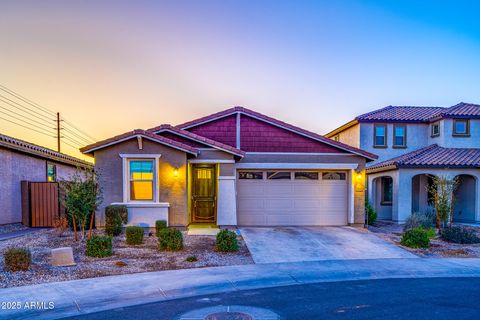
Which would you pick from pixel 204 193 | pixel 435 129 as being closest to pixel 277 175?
pixel 204 193

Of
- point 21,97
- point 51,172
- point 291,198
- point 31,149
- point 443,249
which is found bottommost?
point 443,249

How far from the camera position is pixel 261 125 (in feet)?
50.1

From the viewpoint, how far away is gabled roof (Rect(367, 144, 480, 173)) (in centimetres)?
1725

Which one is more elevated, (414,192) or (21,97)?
(21,97)

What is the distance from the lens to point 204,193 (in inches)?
597

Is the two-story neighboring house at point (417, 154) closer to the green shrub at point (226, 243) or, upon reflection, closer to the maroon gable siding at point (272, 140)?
the maroon gable siding at point (272, 140)

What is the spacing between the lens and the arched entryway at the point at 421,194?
19.3m

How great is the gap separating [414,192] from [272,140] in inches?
391

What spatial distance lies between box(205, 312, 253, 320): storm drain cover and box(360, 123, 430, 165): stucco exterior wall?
1704 centimetres

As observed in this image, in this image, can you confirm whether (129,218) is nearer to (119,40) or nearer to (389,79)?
(119,40)

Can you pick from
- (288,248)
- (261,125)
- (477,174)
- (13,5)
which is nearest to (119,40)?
(13,5)

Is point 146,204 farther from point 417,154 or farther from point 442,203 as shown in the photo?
point 417,154

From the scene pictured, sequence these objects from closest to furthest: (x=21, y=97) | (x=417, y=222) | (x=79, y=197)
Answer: (x=79, y=197)
(x=417, y=222)
(x=21, y=97)

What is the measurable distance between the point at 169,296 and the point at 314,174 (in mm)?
10061
